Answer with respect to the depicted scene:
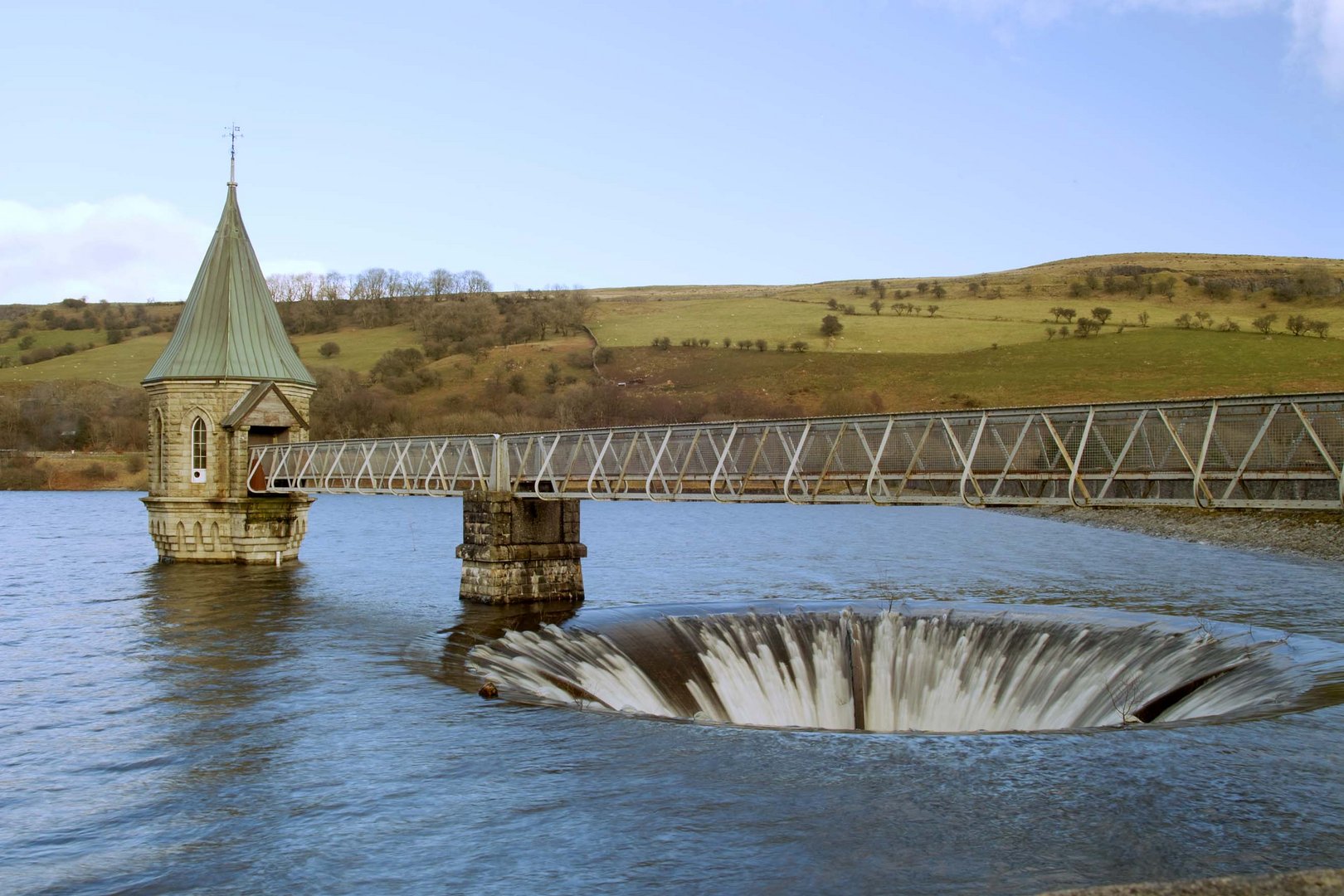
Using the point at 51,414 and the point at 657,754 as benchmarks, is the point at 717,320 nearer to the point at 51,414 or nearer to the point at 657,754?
the point at 51,414

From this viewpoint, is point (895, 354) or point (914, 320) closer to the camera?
point (895, 354)

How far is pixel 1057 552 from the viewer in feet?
152

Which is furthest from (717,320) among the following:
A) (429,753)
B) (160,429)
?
(429,753)

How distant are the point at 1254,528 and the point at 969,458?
32.8 meters

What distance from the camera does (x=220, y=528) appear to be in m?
38.2

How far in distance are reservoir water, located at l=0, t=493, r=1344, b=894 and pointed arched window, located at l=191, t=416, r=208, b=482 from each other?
10625mm

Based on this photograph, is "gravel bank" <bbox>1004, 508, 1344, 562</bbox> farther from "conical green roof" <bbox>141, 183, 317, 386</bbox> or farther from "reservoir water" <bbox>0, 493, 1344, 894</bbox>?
"conical green roof" <bbox>141, 183, 317, 386</bbox>

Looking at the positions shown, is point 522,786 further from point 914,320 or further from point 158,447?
point 914,320

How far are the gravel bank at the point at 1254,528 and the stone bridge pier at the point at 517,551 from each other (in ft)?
74.6

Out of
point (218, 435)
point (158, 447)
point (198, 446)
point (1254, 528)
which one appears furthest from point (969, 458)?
point (1254, 528)

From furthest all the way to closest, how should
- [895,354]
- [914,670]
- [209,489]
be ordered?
[895,354] < [209,489] < [914,670]

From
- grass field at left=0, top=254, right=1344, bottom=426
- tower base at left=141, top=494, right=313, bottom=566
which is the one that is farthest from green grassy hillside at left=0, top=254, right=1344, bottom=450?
tower base at left=141, top=494, right=313, bottom=566

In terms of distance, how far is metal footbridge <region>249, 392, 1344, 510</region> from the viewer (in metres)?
16.3

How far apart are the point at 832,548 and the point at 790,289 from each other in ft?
326
